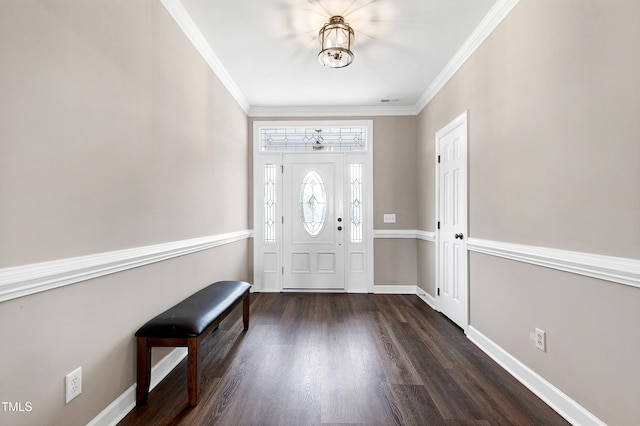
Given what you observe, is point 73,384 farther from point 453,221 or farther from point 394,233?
point 394,233

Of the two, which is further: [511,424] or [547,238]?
[547,238]

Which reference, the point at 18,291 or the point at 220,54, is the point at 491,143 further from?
the point at 18,291

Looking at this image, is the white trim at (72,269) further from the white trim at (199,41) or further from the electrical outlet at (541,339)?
the electrical outlet at (541,339)

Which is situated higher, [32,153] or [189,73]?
[189,73]

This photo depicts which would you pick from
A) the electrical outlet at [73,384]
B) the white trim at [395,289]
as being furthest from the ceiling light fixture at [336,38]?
the white trim at [395,289]

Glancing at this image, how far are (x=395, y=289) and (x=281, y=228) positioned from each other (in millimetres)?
1951

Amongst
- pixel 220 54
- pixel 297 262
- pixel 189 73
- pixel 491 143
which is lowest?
pixel 297 262

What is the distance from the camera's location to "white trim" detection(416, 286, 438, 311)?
3825 millimetres

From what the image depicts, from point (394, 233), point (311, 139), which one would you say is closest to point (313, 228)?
point (394, 233)

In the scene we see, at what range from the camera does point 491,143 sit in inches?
100

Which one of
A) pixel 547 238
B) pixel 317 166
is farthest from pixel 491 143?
pixel 317 166

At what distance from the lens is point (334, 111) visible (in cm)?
A: 459

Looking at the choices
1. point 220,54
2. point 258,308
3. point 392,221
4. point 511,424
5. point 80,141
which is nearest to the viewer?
point 80,141

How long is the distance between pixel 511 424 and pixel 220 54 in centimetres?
375
